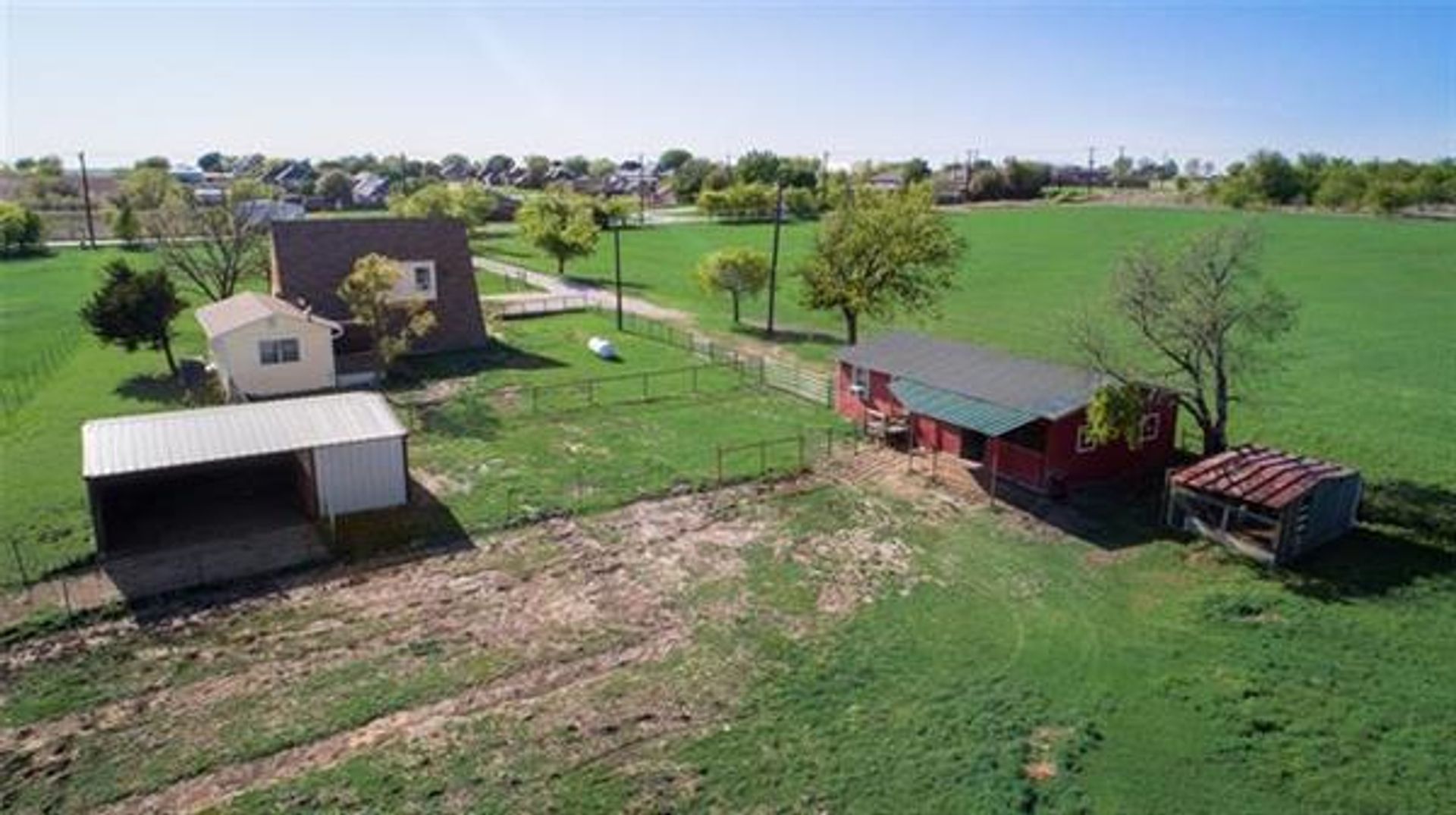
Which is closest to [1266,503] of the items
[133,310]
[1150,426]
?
[1150,426]

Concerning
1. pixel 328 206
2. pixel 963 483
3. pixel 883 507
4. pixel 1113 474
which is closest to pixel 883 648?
pixel 883 507

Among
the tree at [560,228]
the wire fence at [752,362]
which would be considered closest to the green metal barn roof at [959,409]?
the wire fence at [752,362]

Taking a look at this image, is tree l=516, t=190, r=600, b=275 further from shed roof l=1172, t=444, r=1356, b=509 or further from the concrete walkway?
shed roof l=1172, t=444, r=1356, b=509

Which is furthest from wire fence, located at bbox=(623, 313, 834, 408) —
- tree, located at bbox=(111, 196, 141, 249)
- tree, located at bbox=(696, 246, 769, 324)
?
tree, located at bbox=(111, 196, 141, 249)

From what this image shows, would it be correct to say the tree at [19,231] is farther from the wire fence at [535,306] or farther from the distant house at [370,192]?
the distant house at [370,192]

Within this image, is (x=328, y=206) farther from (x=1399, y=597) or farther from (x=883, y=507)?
(x=1399, y=597)

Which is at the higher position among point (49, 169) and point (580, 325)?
point (49, 169)
